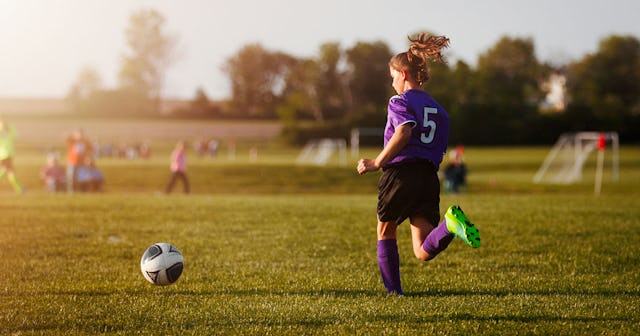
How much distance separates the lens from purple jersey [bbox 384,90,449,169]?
6.38 m

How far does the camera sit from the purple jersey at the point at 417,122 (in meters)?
6.38

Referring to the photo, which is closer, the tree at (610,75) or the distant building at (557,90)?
the tree at (610,75)

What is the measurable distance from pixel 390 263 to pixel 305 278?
1.39 metres

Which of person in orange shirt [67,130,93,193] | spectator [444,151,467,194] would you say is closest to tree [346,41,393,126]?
spectator [444,151,467,194]

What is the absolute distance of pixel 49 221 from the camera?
12.9m

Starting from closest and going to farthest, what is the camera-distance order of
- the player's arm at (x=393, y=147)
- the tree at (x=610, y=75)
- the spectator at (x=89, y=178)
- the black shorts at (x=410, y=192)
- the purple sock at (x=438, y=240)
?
1. the purple sock at (x=438, y=240)
2. the player's arm at (x=393, y=147)
3. the black shorts at (x=410, y=192)
4. the spectator at (x=89, y=178)
5. the tree at (x=610, y=75)

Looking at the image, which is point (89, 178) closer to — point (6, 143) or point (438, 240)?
point (6, 143)

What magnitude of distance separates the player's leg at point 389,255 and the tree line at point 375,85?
7745cm

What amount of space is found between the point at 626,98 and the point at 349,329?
352ft

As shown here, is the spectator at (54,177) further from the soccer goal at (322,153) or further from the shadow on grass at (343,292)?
the shadow on grass at (343,292)

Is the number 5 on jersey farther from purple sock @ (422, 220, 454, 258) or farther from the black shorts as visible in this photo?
purple sock @ (422, 220, 454, 258)

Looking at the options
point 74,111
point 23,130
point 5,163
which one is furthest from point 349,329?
point 74,111

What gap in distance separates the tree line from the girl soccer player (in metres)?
77.5

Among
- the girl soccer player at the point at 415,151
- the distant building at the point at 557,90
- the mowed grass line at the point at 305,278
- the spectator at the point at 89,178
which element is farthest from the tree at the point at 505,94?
the girl soccer player at the point at 415,151
